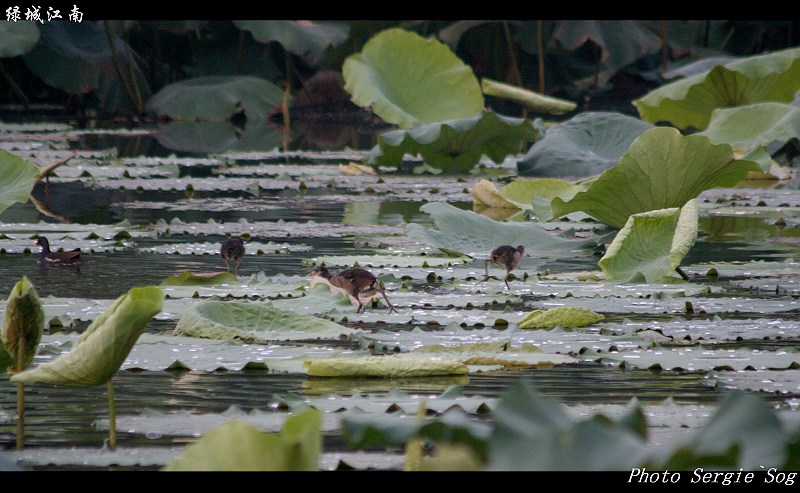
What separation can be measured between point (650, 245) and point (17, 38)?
35.7 ft

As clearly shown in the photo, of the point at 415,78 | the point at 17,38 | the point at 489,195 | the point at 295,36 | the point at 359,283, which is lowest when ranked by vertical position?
the point at 359,283

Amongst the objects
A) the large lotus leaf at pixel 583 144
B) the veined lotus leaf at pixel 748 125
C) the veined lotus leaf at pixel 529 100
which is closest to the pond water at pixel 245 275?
the large lotus leaf at pixel 583 144

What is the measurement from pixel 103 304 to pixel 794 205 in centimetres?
412

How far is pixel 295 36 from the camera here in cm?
1520

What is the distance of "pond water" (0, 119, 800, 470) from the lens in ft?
7.32

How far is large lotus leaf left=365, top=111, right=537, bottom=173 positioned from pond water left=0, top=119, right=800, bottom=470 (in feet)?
0.83

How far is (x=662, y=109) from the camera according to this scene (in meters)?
9.06

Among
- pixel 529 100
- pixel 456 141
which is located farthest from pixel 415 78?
pixel 456 141

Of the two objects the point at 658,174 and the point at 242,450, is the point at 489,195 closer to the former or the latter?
the point at 658,174

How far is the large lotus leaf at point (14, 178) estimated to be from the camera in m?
4.13

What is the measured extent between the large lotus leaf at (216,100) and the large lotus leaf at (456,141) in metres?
6.65

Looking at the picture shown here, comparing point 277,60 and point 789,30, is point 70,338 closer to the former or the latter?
point 277,60

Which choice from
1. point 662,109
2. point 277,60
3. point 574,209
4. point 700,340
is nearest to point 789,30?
point 277,60

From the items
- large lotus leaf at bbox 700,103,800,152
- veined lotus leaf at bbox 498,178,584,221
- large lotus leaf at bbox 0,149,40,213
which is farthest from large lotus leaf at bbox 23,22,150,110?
large lotus leaf at bbox 0,149,40,213
